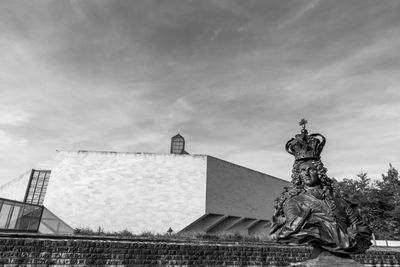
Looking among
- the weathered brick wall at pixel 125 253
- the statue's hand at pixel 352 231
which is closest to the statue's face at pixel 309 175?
the statue's hand at pixel 352 231

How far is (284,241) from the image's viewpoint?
13.3 feet

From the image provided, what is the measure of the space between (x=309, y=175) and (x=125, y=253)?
26.6ft

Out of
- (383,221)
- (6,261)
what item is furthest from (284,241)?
(383,221)

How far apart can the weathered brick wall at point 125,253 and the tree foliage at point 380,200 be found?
25749 mm

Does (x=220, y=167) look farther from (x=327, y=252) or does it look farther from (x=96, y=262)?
(x=327, y=252)

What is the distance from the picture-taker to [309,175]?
4.45m

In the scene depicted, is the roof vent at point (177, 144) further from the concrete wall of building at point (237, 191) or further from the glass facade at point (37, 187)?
the glass facade at point (37, 187)

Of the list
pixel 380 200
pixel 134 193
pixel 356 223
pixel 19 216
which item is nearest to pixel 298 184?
pixel 356 223

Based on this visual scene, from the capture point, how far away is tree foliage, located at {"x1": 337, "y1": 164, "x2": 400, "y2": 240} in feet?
112

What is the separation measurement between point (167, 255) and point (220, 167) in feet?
62.9

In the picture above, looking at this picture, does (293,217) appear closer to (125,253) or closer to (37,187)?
(125,253)

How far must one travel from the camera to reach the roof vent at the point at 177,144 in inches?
1481

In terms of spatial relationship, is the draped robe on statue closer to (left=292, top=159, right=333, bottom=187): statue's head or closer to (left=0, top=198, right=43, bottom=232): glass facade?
(left=292, top=159, right=333, bottom=187): statue's head

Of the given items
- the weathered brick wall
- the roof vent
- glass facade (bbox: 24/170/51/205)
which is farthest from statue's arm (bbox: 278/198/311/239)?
the roof vent
